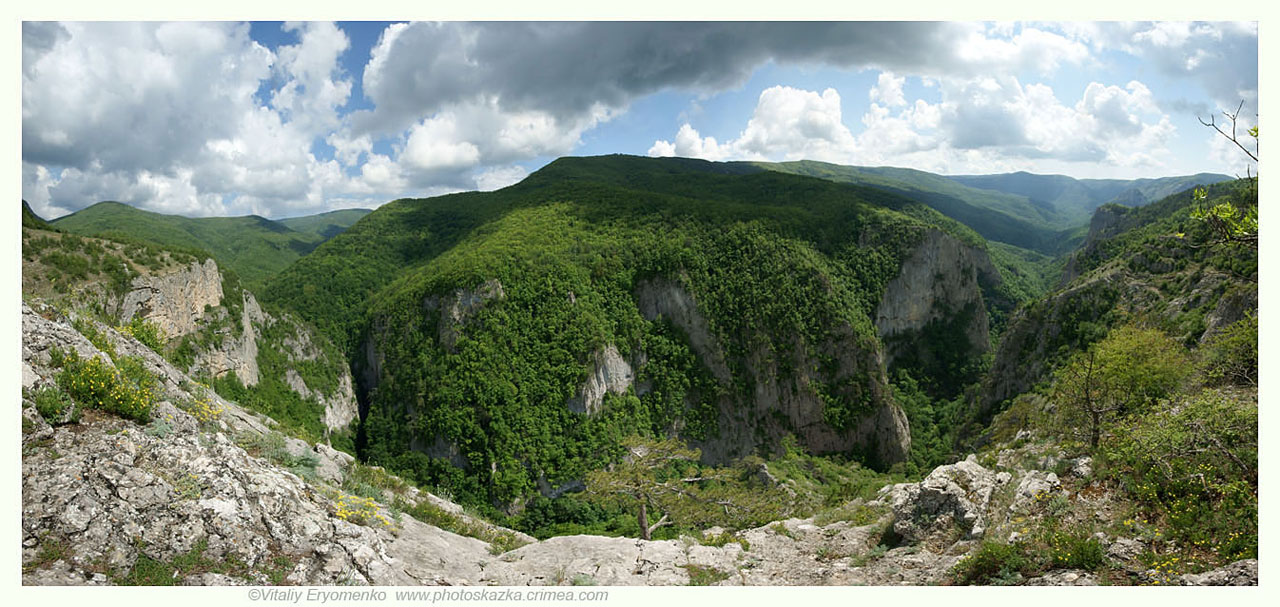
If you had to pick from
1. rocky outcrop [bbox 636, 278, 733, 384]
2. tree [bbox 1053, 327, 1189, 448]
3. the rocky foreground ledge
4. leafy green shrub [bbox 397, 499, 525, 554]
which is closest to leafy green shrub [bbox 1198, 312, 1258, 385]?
tree [bbox 1053, 327, 1189, 448]

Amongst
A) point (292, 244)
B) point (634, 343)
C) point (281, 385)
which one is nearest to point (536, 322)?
point (634, 343)

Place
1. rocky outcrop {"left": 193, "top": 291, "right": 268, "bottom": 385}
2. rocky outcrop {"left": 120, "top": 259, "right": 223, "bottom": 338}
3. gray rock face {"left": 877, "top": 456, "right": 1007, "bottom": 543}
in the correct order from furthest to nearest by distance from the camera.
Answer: rocky outcrop {"left": 193, "top": 291, "right": 268, "bottom": 385}
rocky outcrop {"left": 120, "top": 259, "right": 223, "bottom": 338}
gray rock face {"left": 877, "top": 456, "right": 1007, "bottom": 543}

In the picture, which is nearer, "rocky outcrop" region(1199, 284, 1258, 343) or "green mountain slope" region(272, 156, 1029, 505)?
"rocky outcrop" region(1199, 284, 1258, 343)

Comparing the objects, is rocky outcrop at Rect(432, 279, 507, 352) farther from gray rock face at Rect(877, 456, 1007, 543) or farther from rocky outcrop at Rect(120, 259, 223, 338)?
gray rock face at Rect(877, 456, 1007, 543)

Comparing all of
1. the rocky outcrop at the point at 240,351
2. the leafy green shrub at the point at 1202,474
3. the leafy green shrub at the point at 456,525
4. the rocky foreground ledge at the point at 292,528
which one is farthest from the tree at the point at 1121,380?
the rocky outcrop at the point at 240,351

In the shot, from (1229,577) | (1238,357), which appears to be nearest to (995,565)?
(1229,577)

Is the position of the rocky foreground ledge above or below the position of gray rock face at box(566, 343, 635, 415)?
above

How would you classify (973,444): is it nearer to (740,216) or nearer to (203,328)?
(740,216)
